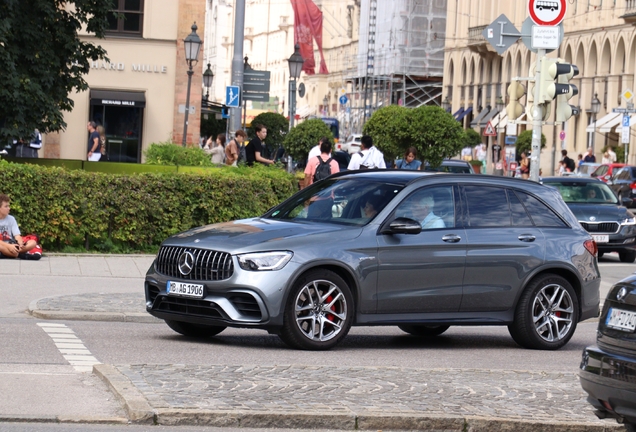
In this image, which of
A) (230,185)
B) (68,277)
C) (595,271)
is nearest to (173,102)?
(230,185)

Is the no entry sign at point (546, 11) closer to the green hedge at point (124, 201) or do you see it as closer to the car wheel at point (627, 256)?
the green hedge at point (124, 201)

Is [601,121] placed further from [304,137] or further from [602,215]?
[602,215]

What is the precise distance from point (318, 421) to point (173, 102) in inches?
1478

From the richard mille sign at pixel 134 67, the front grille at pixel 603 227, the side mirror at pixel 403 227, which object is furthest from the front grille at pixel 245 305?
the richard mille sign at pixel 134 67

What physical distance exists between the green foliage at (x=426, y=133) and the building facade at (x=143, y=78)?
12.0m

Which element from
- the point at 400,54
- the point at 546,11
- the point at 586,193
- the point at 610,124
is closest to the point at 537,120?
the point at 546,11

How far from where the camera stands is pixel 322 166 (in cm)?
2189

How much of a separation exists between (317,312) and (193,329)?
1501 mm

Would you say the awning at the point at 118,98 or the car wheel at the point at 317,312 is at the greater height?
the awning at the point at 118,98

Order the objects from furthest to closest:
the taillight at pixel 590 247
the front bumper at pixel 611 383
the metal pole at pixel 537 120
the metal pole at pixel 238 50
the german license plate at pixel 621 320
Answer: the metal pole at pixel 238 50
the metal pole at pixel 537 120
the taillight at pixel 590 247
the german license plate at pixel 621 320
the front bumper at pixel 611 383

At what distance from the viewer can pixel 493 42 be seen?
1847cm

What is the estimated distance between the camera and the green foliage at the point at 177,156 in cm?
2458

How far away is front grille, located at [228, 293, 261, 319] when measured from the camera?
35.1ft

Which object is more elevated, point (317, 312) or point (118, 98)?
point (118, 98)
